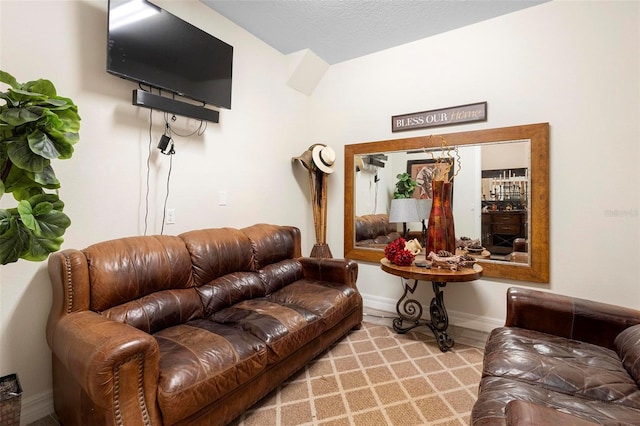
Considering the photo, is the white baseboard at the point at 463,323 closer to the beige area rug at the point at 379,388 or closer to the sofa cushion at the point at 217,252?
the beige area rug at the point at 379,388

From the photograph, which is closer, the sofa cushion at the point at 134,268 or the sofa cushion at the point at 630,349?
the sofa cushion at the point at 630,349

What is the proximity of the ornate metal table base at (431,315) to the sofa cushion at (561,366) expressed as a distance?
0.87m

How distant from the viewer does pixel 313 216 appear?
3.79m

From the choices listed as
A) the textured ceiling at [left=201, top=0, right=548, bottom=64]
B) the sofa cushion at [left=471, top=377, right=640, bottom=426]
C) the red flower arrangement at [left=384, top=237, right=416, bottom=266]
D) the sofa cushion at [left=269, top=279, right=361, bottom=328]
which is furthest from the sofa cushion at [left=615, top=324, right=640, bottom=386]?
the textured ceiling at [left=201, top=0, right=548, bottom=64]

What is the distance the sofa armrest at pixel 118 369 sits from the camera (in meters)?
1.17

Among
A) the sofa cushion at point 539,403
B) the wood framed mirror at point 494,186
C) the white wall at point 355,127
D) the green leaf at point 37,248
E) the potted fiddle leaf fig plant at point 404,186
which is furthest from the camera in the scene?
the potted fiddle leaf fig plant at point 404,186

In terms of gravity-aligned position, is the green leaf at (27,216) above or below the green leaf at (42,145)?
below

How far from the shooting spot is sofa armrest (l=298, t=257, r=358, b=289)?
2.74m

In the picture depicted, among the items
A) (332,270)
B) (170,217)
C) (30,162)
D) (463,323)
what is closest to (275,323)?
(332,270)

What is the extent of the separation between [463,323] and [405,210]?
4.01ft

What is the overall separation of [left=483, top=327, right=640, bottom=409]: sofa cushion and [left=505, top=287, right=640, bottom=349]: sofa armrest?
2.5 inches

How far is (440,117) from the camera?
2967mm

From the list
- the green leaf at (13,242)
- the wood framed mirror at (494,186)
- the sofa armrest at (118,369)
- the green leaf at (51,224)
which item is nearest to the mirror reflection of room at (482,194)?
the wood framed mirror at (494,186)

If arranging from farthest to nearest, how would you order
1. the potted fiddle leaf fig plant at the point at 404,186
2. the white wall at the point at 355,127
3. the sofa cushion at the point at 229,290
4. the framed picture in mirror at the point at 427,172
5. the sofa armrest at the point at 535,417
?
1. the potted fiddle leaf fig plant at the point at 404,186
2. the framed picture in mirror at the point at 427,172
3. the sofa cushion at the point at 229,290
4. the white wall at the point at 355,127
5. the sofa armrest at the point at 535,417
